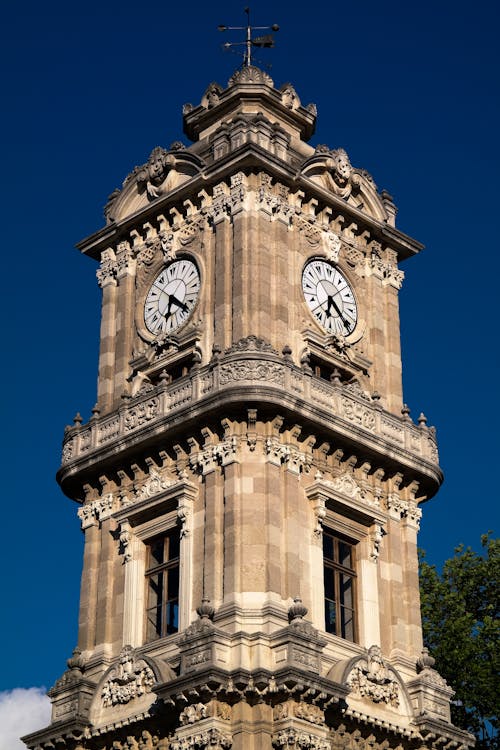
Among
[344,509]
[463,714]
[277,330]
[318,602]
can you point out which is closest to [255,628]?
[318,602]

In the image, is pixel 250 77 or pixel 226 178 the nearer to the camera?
pixel 226 178

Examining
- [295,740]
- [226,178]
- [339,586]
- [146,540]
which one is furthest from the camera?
[226,178]

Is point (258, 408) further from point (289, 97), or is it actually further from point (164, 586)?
point (289, 97)

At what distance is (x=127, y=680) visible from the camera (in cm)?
3541

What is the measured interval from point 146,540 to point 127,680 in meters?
3.88

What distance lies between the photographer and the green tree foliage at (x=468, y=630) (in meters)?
45.1

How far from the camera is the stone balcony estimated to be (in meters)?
35.9

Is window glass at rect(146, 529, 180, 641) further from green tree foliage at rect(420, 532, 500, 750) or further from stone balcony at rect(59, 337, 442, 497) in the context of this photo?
green tree foliage at rect(420, 532, 500, 750)

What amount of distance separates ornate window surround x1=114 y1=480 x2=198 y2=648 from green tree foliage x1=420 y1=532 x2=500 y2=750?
1255 centimetres

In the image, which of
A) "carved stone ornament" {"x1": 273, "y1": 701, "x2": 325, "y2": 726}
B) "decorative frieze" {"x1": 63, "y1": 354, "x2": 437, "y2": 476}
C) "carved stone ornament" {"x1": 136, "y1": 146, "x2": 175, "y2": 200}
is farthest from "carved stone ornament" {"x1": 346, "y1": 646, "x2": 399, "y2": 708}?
"carved stone ornament" {"x1": 136, "y1": 146, "x2": 175, "y2": 200}

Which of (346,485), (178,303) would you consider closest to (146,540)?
(346,485)

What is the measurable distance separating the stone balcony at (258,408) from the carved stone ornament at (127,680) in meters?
5.48

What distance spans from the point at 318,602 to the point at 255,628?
2.43 metres

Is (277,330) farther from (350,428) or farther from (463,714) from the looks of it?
(463,714)
